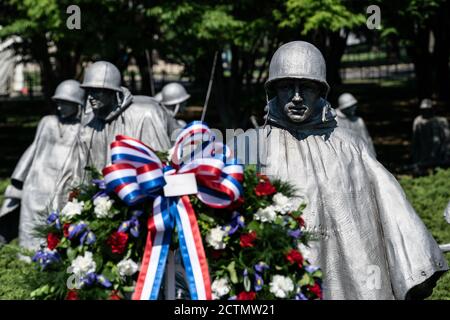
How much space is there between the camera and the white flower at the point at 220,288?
16.3 feet

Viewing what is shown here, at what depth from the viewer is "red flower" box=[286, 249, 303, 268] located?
499 cm

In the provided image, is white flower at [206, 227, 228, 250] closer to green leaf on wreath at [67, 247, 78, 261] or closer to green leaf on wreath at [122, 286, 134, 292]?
A: green leaf on wreath at [122, 286, 134, 292]

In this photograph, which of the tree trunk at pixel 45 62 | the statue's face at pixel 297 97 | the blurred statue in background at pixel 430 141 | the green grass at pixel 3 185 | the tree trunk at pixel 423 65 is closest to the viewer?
the statue's face at pixel 297 97

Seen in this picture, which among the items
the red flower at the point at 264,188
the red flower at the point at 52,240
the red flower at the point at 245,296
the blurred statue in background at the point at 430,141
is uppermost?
the red flower at the point at 264,188

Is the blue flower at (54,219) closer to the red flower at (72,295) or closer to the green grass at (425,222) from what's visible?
the green grass at (425,222)

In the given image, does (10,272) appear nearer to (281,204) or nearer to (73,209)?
(73,209)

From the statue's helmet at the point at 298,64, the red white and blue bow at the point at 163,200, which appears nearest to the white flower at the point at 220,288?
the red white and blue bow at the point at 163,200

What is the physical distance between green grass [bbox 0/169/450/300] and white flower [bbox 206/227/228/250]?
31.9 inches

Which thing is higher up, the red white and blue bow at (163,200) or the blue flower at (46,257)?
the red white and blue bow at (163,200)

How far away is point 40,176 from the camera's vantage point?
Answer: 14625 mm

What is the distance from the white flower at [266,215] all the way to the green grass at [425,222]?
1.02m
